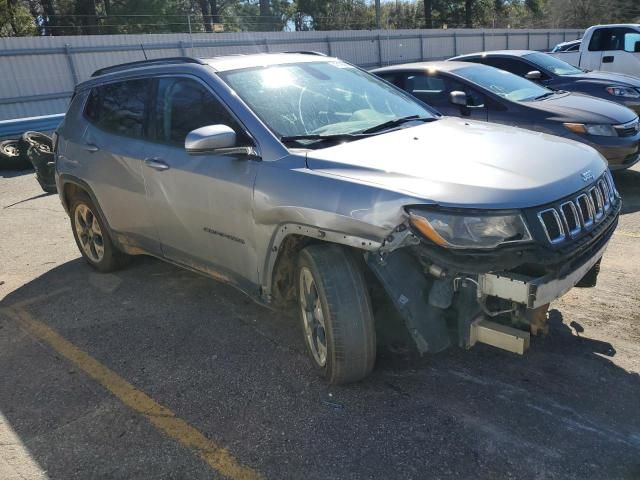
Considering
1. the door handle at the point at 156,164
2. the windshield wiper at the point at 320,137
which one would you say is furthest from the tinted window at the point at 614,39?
the door handle at the point at 156,164

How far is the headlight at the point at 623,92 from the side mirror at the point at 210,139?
7717mm

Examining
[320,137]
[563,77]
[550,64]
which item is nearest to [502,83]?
[563,77]

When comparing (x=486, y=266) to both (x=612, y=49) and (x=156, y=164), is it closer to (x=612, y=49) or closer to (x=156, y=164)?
(x=156, y=164)

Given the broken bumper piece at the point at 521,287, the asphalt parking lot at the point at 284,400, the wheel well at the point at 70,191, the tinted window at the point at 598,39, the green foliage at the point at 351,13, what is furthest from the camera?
the green foliage at the point at 351,13

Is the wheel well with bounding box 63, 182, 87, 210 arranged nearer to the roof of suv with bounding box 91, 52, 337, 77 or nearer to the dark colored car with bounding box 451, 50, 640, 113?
the roof of suv with bounding box 91, 52, 337, 77

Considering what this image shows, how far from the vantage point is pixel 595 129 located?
261 inches

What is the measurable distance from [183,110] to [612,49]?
12.4 metres

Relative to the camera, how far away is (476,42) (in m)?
29.8

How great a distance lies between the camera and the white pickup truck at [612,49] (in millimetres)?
12875

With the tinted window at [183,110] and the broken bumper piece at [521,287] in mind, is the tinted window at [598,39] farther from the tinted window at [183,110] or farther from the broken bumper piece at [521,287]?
the broken bumper piece at [521,287]

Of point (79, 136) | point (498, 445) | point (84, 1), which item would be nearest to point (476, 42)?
point (84, 1)

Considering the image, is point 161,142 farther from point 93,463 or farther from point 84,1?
point 84,1

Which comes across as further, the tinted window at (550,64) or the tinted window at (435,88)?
the tinted window at (550,64)

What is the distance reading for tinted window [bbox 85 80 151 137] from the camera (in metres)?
4.44
